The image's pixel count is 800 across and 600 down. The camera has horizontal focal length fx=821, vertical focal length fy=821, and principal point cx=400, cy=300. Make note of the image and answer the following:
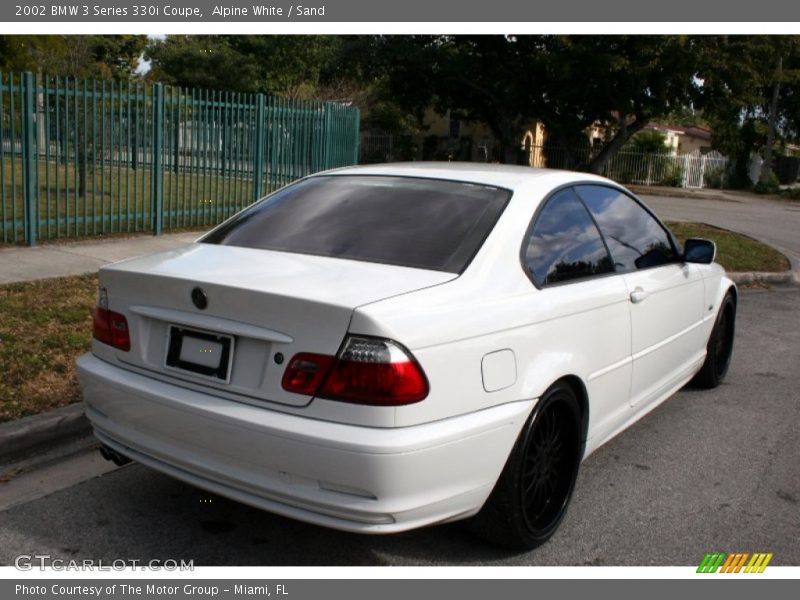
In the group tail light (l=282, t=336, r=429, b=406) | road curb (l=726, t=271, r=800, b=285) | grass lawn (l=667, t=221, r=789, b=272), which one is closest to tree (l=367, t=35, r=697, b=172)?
grass lawn (l=667, t=221, r=789, b=272)

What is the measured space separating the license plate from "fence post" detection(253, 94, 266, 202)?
9967 mm

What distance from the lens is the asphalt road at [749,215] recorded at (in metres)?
16.4

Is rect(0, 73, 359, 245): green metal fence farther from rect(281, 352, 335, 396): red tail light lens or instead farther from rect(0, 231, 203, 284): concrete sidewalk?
rect(281, 352, 335, 396): red tail light lens

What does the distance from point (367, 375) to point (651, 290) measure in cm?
227

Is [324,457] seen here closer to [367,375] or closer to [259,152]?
[367,375]

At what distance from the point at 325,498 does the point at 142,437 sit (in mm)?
902

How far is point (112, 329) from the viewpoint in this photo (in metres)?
3.50

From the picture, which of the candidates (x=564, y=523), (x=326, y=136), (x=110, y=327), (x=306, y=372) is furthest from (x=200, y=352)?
(x=326, y=136)

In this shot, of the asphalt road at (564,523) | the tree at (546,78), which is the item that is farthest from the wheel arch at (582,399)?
the tree at (546,78)

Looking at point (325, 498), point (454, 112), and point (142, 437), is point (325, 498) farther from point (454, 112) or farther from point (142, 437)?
point (454, 112)

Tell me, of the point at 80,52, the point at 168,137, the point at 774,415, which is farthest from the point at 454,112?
the point at 774,415

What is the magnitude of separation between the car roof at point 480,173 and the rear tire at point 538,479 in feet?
3.45

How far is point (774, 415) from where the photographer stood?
5.57 m

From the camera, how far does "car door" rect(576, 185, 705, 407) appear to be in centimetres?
434
